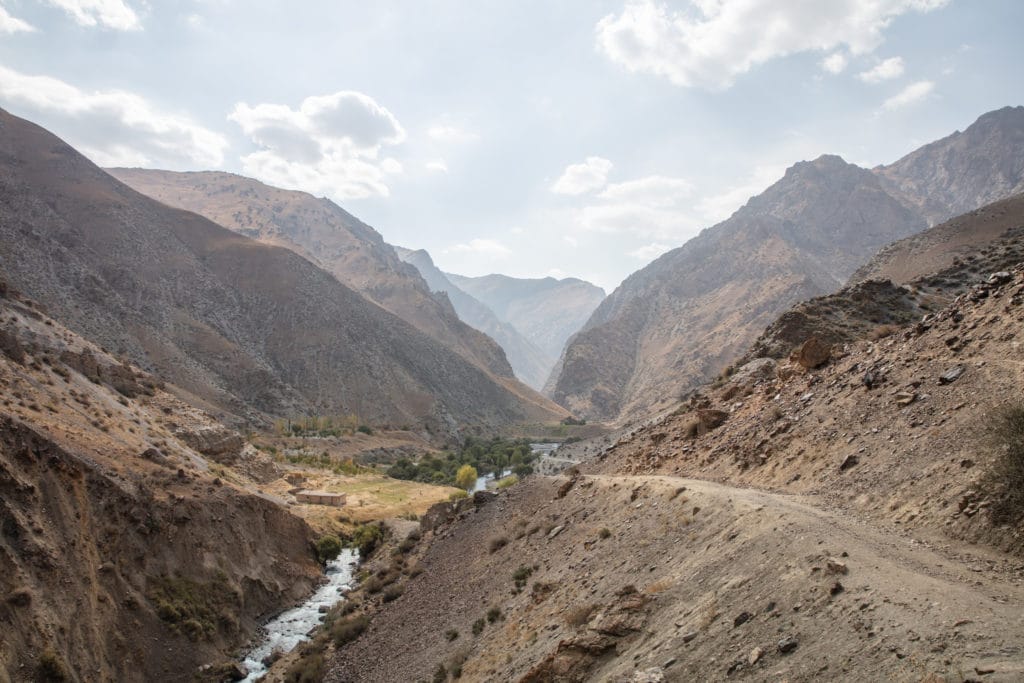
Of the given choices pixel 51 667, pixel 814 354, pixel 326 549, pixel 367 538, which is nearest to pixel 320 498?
pixel 367 538

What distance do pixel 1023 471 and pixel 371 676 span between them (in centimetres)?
1773

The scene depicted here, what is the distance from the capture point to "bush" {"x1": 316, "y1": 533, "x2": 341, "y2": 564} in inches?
1478

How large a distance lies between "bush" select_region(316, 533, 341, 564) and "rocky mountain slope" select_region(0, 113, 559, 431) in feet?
160

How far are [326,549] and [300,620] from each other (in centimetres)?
822

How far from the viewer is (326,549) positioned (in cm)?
3769

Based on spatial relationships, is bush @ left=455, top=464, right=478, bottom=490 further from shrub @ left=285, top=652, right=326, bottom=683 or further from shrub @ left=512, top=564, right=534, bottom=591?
shrub @ left=512, top=564, right=534, bottom=591

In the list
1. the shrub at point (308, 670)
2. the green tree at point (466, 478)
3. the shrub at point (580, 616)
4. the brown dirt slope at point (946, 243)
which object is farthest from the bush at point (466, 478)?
the shrub at point (580, 616)

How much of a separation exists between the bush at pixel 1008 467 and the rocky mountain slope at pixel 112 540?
23.3 m

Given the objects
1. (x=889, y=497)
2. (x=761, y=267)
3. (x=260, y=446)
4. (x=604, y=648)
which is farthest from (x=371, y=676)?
(x=761, y=267)

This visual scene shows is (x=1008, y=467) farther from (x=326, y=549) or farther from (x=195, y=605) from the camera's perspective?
(x=326, y=549)

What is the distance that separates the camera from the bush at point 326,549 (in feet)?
123

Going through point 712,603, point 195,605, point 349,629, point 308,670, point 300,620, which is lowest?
point 300,620

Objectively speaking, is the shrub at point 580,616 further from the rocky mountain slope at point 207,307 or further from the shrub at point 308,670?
the rocky mountain slope at point 207,307

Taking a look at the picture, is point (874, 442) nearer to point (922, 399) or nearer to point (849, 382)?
point (922, 399)
